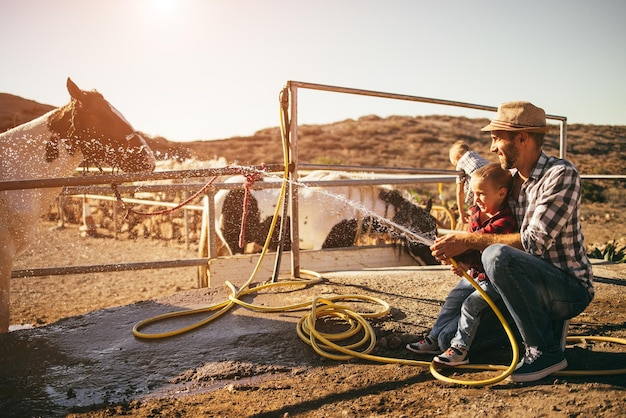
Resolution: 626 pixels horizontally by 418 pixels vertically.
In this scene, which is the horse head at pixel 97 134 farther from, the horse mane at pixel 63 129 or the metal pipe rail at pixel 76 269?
the metal pipe rail at pixel 76 269

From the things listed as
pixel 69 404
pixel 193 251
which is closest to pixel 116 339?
pixel 69 404

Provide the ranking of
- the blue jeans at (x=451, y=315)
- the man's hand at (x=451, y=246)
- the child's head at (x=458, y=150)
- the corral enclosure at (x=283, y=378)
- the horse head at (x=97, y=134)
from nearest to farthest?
1. the corral enclosure at (x=283, y=378)
2. the man's hand at (x=451, y=246)
3. the blue jeans at (x=451, y=315)
4. the horse head at (x=97, y=134)
5. the child's head at (x=458, y=150)

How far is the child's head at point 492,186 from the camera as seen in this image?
2273 millimetres

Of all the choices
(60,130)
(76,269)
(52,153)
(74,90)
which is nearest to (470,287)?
(76,269)

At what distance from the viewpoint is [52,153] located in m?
3.88

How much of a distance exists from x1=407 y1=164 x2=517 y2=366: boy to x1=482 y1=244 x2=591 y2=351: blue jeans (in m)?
0.19

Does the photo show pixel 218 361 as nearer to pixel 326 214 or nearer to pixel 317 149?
pixel 326 214

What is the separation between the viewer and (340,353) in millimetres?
2434

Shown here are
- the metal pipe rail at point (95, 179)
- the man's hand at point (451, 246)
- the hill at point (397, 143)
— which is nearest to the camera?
the man's hand at point (451, 246)

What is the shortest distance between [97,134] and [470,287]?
3.53 metres

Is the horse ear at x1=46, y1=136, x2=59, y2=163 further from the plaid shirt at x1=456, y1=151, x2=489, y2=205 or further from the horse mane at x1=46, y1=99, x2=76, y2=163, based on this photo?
the plaid shirt at x1=456, y1=151, x2=489, y2=205

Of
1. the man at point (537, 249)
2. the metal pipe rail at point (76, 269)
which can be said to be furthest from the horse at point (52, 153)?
the man at point (537, 249)

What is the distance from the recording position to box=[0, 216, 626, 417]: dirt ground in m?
1.86

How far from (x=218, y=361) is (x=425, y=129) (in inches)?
1649
